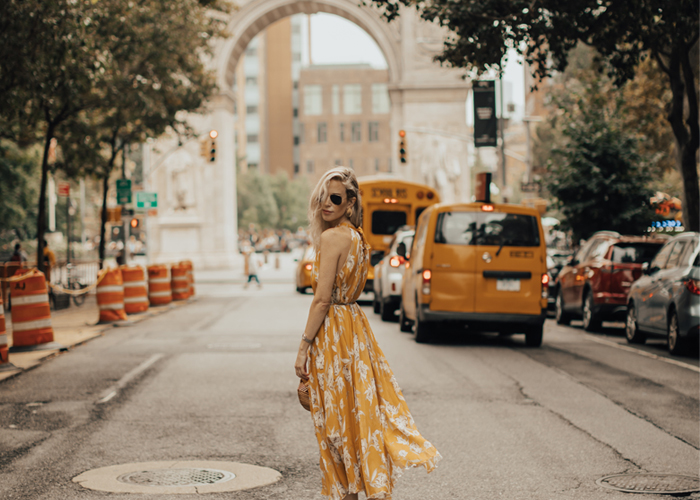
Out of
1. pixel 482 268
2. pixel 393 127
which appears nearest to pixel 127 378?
pixel 482 268

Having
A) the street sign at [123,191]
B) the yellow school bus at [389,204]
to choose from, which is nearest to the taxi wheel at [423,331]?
the yellow school bus at [389,204]

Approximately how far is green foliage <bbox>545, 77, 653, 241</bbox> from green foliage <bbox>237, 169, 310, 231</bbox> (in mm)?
63264

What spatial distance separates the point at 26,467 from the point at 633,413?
5083 millimetres

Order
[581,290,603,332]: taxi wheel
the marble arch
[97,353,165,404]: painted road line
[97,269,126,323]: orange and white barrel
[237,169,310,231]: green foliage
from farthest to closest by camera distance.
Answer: [237,169,310,231]: green foliage → the marble arch → [97,269,126,323]: orange and white barrel → [581,290,603,332]: taxi wheel → [97,353,165,404]: painted road line

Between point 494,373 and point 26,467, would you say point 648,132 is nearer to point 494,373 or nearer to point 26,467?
point 494,373

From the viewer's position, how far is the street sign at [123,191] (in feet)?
85.2

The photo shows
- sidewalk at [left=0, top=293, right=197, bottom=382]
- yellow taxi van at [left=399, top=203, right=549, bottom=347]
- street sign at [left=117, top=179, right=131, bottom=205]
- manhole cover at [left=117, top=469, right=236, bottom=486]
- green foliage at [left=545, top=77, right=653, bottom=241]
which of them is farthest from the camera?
street sign at [left=117, top=179, right=131, bottom=205]

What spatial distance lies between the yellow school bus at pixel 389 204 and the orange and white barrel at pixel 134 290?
6.75 metres

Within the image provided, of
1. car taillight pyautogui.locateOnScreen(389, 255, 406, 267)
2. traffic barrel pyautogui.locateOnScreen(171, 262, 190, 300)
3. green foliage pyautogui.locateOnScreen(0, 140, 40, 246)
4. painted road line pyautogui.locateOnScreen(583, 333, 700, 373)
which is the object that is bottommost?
painted road line pyautogui.locateOnScreen(583, 333, 700, 373)

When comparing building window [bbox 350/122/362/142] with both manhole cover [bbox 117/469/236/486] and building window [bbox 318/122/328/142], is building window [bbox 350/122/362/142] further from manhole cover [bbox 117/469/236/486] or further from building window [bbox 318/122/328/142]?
manhole cover [bbox 117/469/236/486]

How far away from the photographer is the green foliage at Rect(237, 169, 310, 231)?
86312mm

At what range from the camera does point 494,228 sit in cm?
1272

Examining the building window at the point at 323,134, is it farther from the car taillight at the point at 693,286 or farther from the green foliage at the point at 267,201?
the car taillight at the point at 693,286

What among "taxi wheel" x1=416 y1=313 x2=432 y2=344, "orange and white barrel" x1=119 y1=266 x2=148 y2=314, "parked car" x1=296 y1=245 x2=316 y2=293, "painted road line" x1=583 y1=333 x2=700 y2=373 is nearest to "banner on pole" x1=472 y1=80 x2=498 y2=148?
"parked car" x1=296 y1=245 x2=316 y2=293
